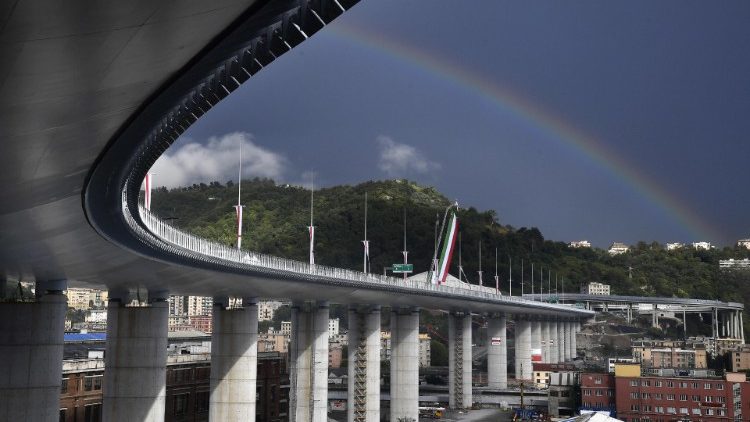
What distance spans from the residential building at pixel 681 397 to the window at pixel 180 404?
1947 inches

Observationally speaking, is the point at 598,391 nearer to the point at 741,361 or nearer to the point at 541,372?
the point at 741,361

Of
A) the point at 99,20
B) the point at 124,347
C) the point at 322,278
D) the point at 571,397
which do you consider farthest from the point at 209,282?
the point at 571,397

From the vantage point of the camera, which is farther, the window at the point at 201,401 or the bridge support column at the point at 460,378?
the bridge support column at the point at 460,378

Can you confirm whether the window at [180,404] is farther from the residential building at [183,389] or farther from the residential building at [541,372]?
the residential building at [541,372]

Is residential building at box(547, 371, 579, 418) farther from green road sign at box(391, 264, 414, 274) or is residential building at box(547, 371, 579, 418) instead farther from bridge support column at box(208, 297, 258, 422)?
bridge support column at box(208, 297, 258, 422)

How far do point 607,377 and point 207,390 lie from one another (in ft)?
158

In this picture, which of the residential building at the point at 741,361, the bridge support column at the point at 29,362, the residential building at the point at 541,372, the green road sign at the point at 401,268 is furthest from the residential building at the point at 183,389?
the residential building at the point at 741,361

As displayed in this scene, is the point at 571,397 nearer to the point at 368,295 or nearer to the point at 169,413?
the point at 368,295

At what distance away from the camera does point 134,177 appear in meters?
29.6

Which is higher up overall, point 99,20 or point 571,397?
point 99,20

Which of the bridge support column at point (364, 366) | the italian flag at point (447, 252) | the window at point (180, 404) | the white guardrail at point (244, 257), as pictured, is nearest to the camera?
the white guardrail at point (244, 257)

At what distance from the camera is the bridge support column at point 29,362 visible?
147 feet

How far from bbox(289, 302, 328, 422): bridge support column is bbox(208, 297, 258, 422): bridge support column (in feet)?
44.5

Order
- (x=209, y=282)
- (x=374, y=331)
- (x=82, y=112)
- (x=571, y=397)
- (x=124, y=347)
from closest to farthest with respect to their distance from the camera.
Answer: (x=82, y=112) → (x=124, y=347) → (x=209, y=282) → (x=374, y=331) → (x=571, y=397)
